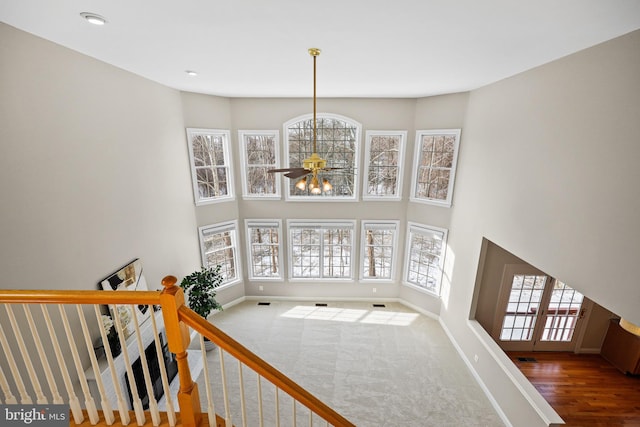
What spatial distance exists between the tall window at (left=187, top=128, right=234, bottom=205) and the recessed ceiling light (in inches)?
135

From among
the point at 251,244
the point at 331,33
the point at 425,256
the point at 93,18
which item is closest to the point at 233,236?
the point at 251,244

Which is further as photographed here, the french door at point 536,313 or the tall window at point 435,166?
the tall window at point 435,166

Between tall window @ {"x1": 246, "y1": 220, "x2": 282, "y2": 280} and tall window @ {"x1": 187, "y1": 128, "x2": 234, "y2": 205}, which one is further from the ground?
tall window @ {"x1": 187, "y1": 128, "x2": 234, "y2": 205}

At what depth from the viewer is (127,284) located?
14.0 feet

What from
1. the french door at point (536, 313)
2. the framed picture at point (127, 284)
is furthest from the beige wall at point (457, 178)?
the french door at point (536, 313)

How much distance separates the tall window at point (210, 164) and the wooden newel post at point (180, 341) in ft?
17.2

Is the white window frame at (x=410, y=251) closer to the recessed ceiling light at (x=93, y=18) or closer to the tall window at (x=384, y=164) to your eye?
the tall window at (x=384, y=164)

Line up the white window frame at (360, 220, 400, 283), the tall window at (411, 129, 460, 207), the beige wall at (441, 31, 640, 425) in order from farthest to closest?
the white window frame at (360, 220, 400, 283) < the tall window at (411, 129, 460, 207) < the beige wall at (441, 31, 640, 425)

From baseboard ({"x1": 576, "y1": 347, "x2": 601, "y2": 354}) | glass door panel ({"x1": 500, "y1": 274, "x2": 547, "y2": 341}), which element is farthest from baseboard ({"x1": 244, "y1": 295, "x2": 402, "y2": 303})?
baseboard ({"x1": 576, "y1": 347, "x2": 601, "y2": 354})

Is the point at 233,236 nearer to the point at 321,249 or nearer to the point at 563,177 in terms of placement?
the point at 321,249

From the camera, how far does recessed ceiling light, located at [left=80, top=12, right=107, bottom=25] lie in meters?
2.47

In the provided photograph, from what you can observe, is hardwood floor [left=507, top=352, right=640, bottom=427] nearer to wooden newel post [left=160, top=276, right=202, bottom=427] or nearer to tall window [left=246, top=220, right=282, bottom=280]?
wooden newel post [left=160, top=276, right=202, bottom=427]

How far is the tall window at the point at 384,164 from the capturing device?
6734mm

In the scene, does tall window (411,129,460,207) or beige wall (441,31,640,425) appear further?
tall window (411,129,460,207)
